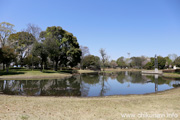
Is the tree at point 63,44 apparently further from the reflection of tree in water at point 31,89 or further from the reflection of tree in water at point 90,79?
the reflection of tree in water at point 31,89

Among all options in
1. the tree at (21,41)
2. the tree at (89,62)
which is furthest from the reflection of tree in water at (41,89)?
the tree at (89,62)


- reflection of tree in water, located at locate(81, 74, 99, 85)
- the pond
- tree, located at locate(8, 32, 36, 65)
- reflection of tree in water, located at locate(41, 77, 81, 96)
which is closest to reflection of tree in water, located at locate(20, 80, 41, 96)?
the pond

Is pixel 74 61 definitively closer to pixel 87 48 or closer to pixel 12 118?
pixel 87 48

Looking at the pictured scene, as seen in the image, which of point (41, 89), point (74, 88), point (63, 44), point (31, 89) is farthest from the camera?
point (63, 44)

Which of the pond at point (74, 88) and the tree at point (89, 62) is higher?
the tree at point (89, 62)

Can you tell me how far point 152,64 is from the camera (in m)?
93.8

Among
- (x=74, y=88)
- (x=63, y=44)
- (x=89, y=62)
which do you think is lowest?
(x=74, y=88)

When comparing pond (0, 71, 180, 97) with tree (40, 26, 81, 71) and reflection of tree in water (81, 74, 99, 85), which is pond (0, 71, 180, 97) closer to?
reflection of tree in water (81, 74, 99, 85)

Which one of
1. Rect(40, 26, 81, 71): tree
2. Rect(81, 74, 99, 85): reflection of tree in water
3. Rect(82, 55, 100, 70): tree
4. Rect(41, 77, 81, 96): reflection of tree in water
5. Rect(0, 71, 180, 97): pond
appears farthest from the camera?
Rect(82, 55, 100, 70): tree

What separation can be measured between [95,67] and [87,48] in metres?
13.3

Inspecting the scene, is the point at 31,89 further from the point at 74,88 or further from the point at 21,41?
the point at 21,41

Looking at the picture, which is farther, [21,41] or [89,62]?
[89,62]

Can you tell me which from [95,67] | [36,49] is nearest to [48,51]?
[36,49]

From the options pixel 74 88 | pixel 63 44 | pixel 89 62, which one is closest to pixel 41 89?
pixel 74 88
